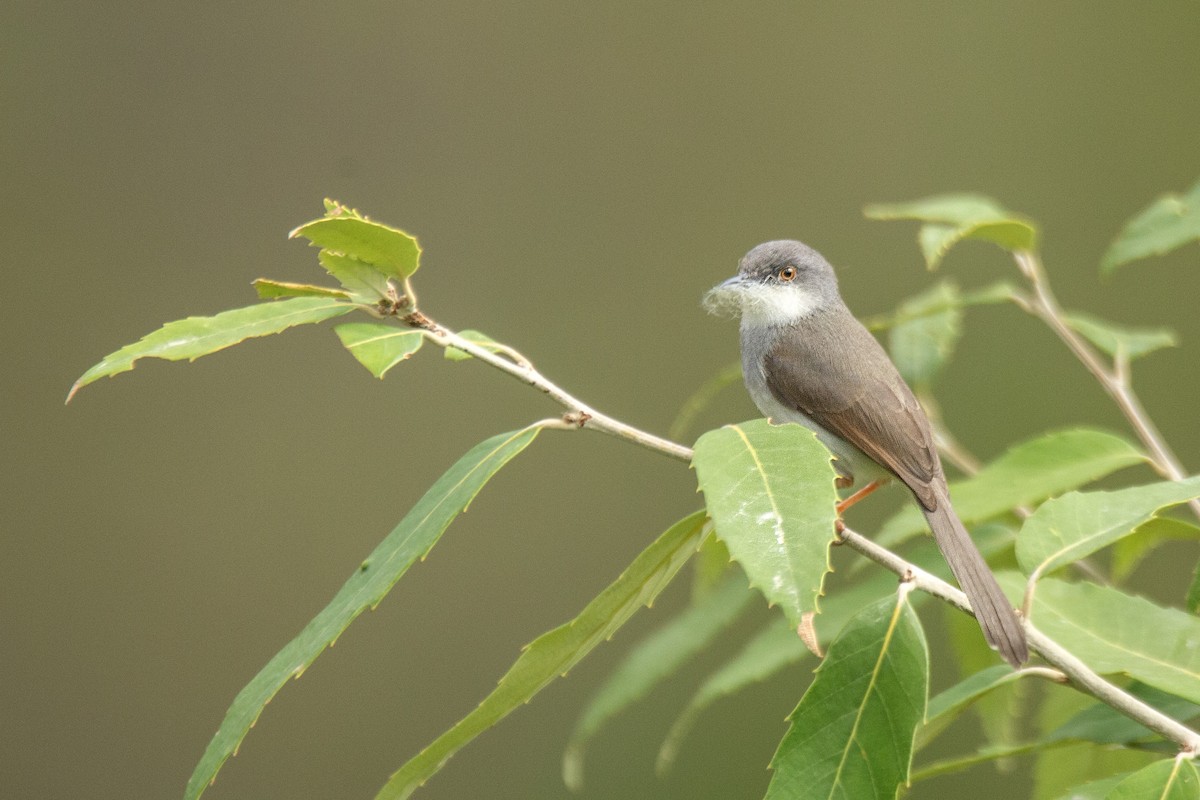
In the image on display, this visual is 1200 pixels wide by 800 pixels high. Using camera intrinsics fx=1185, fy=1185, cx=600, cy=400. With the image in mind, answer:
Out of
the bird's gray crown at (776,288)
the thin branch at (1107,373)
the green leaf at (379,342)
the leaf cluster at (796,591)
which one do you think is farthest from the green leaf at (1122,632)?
the bird's gray crown at (776,288)

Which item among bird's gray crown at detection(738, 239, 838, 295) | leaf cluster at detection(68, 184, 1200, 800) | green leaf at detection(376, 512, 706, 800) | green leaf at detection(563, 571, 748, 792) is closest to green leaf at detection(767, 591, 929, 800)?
leaf cluster at detection(68, 184, 1200, 800)

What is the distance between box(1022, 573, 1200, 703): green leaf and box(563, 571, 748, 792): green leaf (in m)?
0.54

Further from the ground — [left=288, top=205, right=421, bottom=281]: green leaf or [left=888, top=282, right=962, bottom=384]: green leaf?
[left=288, top=205, right=421, bottom=281]: green leaf

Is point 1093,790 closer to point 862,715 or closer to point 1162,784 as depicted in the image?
point 1162,784

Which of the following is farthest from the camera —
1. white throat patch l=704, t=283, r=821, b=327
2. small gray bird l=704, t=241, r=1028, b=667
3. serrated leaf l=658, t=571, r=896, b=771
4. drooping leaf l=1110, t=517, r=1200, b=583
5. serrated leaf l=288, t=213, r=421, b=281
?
white throat patch l=704, t=283, r=821, b=327

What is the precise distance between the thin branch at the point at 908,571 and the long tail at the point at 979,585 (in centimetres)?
3

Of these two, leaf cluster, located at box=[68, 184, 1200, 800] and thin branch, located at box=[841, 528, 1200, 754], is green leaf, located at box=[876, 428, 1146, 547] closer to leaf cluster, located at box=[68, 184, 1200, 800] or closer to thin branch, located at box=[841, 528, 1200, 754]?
leaf cluster, located at box=[68, 184, 1200, 800]

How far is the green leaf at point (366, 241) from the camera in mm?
1443

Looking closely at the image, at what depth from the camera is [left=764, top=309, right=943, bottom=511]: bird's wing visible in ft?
7.69

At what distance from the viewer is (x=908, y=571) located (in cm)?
150

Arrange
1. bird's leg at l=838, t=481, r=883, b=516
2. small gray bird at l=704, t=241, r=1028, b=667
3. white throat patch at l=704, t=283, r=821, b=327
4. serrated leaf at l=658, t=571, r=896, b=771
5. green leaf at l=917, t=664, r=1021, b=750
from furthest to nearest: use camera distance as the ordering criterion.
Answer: white throat patch at l=704, t=283, r=821, b=327, bird's leg at l=838, t=481, r=883, b=516, small gray bird at l=704, t=241, r=1028, b=667, serrated leaf at l=658, t=571, r=896, b=771, green leaf at l=917, t=664, r=1021, b=750

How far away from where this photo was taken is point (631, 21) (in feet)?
25.0

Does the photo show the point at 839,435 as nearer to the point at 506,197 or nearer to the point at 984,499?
the point at 984,499

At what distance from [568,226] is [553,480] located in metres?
1.56
